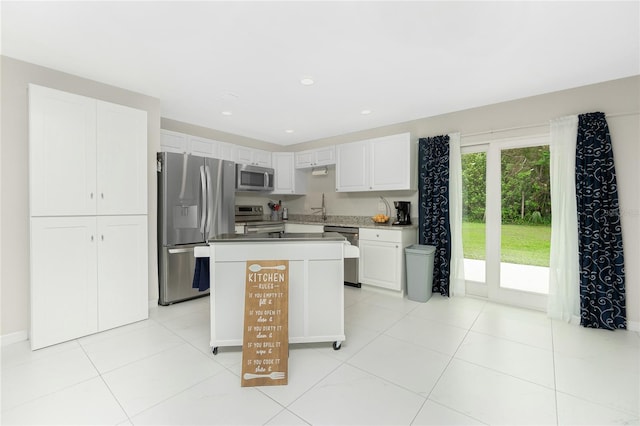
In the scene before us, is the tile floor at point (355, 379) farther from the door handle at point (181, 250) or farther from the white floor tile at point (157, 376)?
the door handle at point (181, 250)

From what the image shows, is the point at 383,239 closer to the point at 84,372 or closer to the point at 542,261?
the point at 542,261

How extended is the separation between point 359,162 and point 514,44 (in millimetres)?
2594

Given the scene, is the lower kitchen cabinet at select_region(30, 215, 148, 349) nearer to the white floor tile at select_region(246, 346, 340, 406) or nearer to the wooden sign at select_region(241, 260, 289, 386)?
the wooden sign at select_region(241, 260, 289, 386)

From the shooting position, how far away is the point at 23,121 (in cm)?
257

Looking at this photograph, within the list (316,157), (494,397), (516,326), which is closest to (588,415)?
(494,397)

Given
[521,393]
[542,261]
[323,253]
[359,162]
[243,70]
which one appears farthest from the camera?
[359,162]

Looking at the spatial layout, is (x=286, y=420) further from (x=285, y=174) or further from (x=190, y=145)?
(x=285, y=174)

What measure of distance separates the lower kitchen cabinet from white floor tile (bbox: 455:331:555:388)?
326 centimetres

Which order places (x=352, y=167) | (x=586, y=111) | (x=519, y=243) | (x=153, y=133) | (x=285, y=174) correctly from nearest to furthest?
(x=586, y=111) < (x=153, y=133) < (x=519, y=243) < (x=352, y=167) < (x=285, y=174)

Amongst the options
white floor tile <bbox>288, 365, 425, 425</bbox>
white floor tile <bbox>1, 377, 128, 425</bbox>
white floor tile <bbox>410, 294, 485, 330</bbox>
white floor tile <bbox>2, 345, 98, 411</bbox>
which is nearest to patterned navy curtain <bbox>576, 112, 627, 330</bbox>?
white floor tile <bbox>410, 294, 485, 330</bbox>

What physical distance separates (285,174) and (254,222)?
1262 mm

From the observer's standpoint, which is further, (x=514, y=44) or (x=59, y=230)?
(x=59, y=230)

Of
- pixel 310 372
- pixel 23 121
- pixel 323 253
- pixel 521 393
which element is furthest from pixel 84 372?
pixel 521 393

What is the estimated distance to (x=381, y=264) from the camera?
4.09 metres
